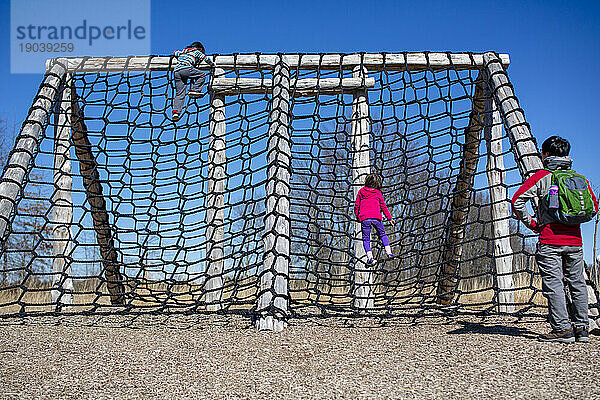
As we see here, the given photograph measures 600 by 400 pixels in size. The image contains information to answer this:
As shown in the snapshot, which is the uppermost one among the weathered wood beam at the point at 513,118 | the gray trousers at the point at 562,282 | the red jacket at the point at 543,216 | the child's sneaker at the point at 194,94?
the child's sneaker at the point at 194,94

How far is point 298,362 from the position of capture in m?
3.25

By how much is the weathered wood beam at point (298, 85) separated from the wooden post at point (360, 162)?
0.11 m

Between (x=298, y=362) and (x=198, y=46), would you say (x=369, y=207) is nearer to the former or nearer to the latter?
(x=298, y=362)

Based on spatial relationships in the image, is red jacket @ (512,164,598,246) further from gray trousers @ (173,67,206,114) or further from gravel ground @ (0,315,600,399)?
gray trousers @ (173,67,206,114)

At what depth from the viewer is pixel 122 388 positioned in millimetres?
2863

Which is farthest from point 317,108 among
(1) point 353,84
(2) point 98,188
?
(2) point 98,188

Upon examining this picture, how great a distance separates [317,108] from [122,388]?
3.64 metres

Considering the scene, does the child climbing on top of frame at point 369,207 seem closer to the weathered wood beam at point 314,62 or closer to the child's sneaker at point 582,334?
the weathered wood beam at point 314,62

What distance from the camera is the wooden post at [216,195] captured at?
522cm

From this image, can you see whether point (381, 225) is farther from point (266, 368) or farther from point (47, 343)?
point (47, 343)

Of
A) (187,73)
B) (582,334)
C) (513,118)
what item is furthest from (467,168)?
(187,73)

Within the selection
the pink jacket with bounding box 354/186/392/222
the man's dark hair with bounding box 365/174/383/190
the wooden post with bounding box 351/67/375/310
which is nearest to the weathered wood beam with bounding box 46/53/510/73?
the wooden post with bounding box 351/67/375/310

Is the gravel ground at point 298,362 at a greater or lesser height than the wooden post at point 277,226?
lesser

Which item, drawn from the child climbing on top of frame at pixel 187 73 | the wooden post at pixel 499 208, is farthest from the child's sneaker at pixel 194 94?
the wooden post at pixel 499 208
